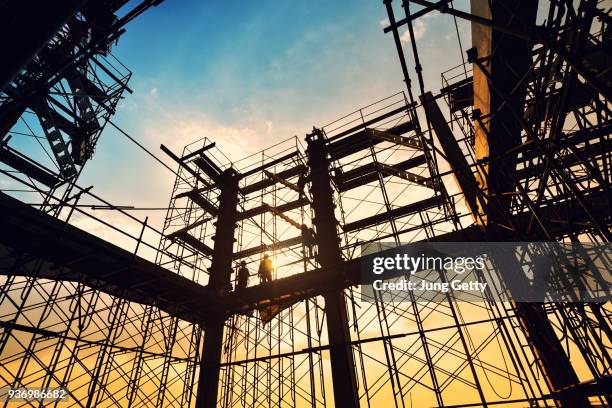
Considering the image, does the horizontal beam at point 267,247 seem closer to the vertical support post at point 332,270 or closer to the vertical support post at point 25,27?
the vertical support post at point 332,270

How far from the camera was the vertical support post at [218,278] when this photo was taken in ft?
32.9

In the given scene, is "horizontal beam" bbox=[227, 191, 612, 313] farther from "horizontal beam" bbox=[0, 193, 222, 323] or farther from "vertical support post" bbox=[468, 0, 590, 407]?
"horizontal beam" bbox=[0, 193, 222, 323]

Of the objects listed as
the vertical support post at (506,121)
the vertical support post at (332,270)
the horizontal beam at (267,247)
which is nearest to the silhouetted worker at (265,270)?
the horizontal beam at (267,247)

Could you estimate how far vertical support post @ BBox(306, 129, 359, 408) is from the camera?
27.8 ft

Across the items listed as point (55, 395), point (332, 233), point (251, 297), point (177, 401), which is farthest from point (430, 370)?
point (55, 395)

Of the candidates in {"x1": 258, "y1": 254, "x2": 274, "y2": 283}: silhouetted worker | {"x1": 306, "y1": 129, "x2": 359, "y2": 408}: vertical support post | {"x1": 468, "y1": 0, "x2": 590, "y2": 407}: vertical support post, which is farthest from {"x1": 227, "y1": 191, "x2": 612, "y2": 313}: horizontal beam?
{"x1": 258, "y1": 254, "x2": 274, "y2": 283}: silhouetted worker

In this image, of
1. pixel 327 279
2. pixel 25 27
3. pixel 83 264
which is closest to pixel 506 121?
pixel 327 279

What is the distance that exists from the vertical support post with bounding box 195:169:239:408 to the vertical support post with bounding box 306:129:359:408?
4.10 meters

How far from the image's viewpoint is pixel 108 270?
8.55 m

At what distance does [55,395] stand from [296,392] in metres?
7.00

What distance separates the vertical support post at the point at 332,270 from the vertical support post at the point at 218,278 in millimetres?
4101

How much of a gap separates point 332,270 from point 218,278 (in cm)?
487

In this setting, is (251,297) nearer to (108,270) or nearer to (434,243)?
(108,270)

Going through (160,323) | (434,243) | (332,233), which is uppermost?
(332,233)
